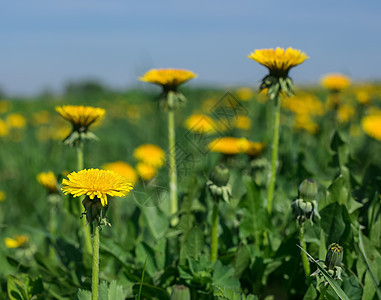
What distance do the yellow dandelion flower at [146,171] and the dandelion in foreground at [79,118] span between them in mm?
1456

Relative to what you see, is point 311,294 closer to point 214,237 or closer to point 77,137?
point 214,237

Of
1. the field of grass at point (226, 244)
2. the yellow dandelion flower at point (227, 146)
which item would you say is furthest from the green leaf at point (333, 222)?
the yellow dandelion flower at point (227, 146)

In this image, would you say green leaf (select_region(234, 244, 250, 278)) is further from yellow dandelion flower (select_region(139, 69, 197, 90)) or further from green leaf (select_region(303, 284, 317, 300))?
yellow dandelion flower (select_region(139, 69, 197, 90))

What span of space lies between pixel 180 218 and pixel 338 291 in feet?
2.86

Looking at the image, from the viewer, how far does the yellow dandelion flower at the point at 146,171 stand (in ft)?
11.0

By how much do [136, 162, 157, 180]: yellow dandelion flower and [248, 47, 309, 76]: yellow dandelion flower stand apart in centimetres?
181

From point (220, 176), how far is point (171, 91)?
61 centimetres

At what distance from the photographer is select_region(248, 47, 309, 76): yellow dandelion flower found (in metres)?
1.64

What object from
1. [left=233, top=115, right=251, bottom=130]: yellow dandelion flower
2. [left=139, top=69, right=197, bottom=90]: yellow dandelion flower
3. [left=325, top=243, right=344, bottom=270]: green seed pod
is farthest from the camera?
[left=233, top=115, right=251, bottom=130]: yellow dandelion flower

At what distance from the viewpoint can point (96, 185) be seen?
3.83 feet

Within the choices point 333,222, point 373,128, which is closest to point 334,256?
point 333,222

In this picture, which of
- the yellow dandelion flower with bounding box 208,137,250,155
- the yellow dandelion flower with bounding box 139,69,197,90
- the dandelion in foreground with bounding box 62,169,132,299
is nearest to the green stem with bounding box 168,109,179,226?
the yellow dandelion flower with bounding box 139,69,197,90

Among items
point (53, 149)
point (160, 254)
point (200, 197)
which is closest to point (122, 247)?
point (160, 254)

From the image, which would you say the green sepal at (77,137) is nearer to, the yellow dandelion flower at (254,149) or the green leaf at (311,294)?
the green leaf at (311,294)
